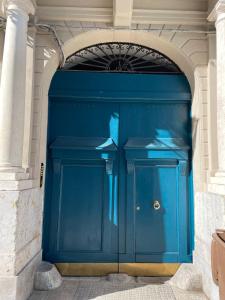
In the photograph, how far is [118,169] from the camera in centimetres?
454

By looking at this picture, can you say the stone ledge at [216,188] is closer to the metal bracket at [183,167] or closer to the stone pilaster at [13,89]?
the metal bracket at [183,167]

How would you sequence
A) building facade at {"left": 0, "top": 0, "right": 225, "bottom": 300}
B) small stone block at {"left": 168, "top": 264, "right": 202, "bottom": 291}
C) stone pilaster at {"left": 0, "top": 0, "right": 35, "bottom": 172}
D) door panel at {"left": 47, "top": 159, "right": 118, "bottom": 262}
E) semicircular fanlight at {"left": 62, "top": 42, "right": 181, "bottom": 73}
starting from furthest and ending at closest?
semicircular fanlight at {"left": 62, "top": 42, "right": 181, "bottom": 73} → door panel at {"left": 47, "top": 159, "right": 118, "bottom": 262} → small stone block at {"left": 168, "top": 264, "right": 202, "bottom": 291} → stone pilaster at {"left": 0, "top": 0, "right": 35, "bottom": 172} → building facade at {"left": 0, "top": 0, "right": 225, "bottom": 300}

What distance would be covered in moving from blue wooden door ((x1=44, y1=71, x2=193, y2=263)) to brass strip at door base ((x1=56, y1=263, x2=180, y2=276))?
0.28ft

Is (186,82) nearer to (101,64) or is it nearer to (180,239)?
(101,64)

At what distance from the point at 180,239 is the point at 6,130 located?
3.00 meters

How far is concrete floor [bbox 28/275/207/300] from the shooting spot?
141 inches

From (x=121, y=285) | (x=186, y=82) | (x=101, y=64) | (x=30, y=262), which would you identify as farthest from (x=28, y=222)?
(x=186, y=82)

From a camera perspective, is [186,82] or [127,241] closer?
[127,241]

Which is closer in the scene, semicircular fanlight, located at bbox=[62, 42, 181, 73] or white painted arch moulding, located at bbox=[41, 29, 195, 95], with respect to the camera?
white painted arch moulding, located at bbox=[41, 29, 195, 95]

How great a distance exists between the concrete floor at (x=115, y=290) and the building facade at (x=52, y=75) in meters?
0.32

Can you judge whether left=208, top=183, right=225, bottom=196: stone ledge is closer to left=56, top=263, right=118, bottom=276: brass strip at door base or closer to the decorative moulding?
left=56, top=263, right=118, bottom=276: brass strip at door base

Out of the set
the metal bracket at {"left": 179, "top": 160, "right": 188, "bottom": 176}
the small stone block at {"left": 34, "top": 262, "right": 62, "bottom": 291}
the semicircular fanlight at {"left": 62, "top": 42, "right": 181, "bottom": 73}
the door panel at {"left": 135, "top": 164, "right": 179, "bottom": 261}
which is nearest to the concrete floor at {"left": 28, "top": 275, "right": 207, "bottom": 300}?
the small stone block at {"left": 34, "top": 262, "right": 62, "bottom": 291}

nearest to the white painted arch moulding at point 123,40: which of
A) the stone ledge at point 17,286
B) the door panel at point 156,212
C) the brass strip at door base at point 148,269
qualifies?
the door panel at point 156,212

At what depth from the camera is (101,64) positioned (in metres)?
4.92
